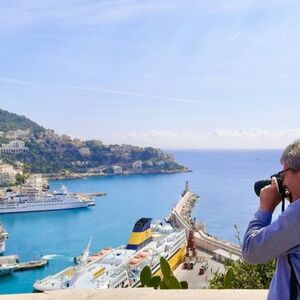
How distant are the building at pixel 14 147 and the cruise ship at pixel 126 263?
48421 millimetres

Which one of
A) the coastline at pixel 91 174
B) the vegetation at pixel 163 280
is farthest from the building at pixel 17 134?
the vegetation at pixel 163 280

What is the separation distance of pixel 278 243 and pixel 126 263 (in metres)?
12.2

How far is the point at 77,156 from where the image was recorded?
2566 inches

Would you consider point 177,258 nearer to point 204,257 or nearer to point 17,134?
point 204,257

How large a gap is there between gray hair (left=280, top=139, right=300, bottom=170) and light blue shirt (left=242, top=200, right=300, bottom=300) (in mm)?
57

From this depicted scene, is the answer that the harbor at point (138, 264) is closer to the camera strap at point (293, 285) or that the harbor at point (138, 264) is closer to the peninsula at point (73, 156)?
the camera strap at point (293, 285)

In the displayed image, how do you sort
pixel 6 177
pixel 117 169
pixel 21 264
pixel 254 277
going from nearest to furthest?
1. pixel 254 277
2. pixel 21 264
3. pixel 6 177
4. pixel 117 169

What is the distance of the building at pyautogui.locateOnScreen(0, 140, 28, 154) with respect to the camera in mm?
62353

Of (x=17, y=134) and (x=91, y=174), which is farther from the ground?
(x=17, y=134)

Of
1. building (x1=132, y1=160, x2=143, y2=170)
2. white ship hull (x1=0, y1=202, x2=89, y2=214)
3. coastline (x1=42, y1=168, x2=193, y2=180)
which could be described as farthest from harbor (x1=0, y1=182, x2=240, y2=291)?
building (x1=132, y1=160, x2=143, y2=170)

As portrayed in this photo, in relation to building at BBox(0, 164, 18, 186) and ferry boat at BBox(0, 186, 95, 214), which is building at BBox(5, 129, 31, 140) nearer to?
building at BBox(0, 164, 18, 186)

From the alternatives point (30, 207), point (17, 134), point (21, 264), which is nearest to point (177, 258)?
point (21, 264)

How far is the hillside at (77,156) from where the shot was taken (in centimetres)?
6080

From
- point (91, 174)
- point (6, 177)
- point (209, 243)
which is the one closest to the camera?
point (209, 243)
